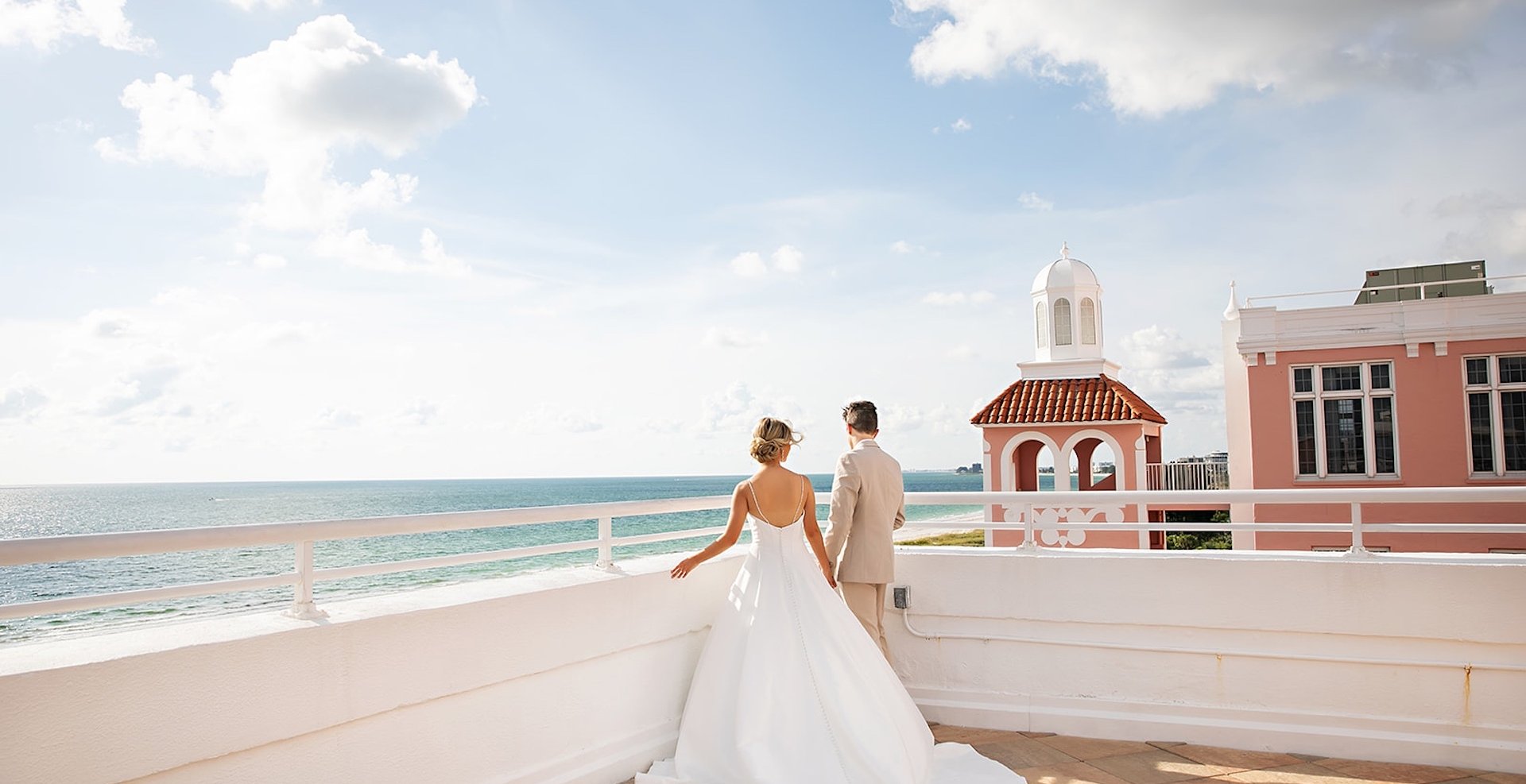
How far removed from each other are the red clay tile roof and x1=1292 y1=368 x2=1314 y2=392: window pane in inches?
103

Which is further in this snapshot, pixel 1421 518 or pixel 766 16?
pixel 1421 518

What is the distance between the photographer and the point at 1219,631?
16.8 feet

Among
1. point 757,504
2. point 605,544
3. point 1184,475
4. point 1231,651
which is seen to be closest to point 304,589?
point 605,544

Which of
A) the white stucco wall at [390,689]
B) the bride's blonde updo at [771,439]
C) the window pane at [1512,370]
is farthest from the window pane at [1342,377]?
the bride's blonde updo at [771,439]

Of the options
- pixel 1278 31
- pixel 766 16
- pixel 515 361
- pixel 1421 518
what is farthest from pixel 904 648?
pixel 515 361

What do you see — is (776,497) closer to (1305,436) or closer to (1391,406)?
(1305,436)

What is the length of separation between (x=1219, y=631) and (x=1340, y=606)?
0.59 metres

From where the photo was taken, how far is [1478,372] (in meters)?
15.5

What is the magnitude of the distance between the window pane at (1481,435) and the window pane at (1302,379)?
2.29 metres

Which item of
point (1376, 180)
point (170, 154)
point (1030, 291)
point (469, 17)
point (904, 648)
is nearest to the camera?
point (904, 648)

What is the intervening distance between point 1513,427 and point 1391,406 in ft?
5.67

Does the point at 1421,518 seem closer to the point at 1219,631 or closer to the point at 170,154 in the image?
the point at 1219,631

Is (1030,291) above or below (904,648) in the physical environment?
above

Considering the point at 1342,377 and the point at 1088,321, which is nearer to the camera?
the point at 1342,377
